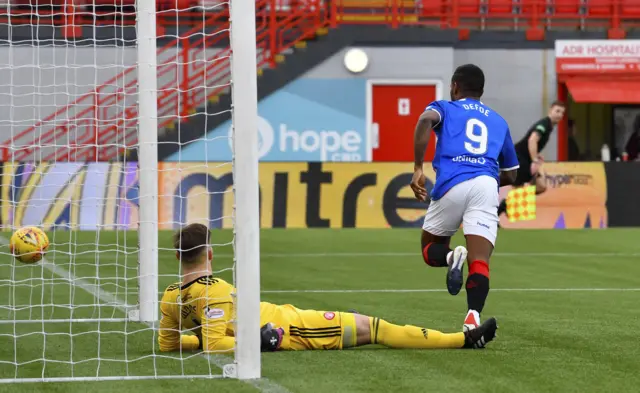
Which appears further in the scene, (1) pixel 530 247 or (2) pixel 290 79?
(2) pixel 290 79

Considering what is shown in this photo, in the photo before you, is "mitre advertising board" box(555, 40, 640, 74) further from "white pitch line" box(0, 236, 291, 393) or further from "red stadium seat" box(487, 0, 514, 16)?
"white pitch line" box(0, 236, 291, 393)

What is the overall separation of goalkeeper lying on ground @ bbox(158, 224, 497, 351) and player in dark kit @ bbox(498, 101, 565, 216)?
10.9 m

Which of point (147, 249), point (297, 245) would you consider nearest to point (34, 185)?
point (297, 245)

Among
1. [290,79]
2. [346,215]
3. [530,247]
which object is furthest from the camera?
[290,79]

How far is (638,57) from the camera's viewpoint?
28703mm

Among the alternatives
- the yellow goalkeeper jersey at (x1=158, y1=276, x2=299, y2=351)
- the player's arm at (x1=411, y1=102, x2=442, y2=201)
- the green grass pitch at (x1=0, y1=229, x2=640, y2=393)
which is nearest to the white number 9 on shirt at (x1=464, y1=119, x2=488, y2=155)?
the player's arm at (x1=411, y1=102, x2=442, y2=201)

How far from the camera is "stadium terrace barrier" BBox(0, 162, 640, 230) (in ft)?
66.1

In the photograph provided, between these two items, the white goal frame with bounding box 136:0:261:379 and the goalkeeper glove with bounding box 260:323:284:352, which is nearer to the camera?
the white goal frame with bounding box 136:0:261:379

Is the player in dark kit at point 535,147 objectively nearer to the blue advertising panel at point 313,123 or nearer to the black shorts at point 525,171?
the black shorts at point 525,171

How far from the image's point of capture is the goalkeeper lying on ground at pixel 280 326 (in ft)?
24.2

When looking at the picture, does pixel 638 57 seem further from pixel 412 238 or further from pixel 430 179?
pixel 412 238

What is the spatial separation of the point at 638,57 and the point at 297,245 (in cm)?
1366

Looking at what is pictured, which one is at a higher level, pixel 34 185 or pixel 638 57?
pixel 638 57

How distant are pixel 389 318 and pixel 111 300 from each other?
2615mm
